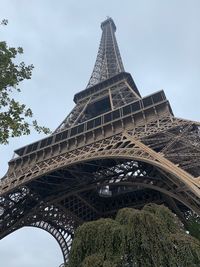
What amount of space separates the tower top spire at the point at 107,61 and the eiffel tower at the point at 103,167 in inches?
309

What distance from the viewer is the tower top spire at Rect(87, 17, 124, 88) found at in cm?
4712

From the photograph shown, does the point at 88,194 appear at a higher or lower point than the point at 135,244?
higher

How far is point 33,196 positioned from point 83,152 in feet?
22.5

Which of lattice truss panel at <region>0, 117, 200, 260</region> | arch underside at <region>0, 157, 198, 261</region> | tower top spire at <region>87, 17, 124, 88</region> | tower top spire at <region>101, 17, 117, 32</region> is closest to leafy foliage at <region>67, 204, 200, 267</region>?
lattice truss panel at <region>0, 117, 200, 260</region>

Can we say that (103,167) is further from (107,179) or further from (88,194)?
(88,194)

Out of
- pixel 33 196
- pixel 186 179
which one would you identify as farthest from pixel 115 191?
pixel 186 179

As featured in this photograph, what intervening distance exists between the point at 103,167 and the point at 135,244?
1731cm

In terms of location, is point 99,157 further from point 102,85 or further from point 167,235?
point 102,85

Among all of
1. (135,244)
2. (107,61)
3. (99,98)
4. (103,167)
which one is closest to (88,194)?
(103,167)

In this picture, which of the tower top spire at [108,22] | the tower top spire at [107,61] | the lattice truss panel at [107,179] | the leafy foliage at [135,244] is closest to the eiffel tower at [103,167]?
the lattice truss panel at [107,179]

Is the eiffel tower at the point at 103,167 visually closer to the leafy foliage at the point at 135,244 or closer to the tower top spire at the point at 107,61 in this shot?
the leafy foliage at the point at 135,244

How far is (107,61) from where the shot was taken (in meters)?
50.8

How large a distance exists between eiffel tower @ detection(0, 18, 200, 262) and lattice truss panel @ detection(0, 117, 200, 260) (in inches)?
1.6

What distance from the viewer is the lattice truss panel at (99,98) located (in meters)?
35.6
